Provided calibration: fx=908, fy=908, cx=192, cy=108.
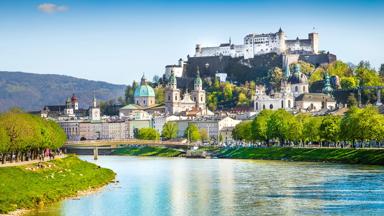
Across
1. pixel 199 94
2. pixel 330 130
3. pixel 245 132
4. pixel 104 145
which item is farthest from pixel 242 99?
pixel 330 130

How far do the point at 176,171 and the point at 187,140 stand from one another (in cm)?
6794

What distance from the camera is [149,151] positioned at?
12638 centimetres

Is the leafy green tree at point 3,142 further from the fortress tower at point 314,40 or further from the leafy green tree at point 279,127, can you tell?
the fortress tower at point 314,40

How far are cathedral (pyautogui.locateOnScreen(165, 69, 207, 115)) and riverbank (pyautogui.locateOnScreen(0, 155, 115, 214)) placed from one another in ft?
393

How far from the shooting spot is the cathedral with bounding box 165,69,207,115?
186 meters

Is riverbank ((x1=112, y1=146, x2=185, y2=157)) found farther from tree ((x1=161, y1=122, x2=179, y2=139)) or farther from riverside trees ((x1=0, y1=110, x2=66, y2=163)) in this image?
riverside trees ((x1=0, y1=110, x2=66, y2=163))

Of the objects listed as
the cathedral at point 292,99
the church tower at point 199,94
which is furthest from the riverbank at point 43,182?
the church tower at point 199,94

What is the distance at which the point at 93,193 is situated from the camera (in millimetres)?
51656

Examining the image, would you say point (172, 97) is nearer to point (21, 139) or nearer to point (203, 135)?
point (203, 135)

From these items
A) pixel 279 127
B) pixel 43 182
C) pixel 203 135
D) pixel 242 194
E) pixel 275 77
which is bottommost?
pixel 242 194

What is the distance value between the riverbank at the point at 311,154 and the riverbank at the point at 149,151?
700 cm

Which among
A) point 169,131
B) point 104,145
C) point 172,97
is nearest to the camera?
point 104,145

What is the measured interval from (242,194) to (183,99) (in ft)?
465

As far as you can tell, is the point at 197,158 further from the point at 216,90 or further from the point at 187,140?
the point at 216,90
